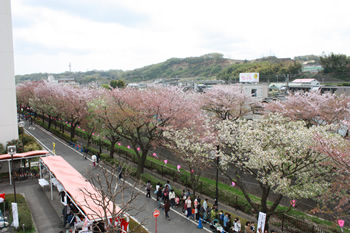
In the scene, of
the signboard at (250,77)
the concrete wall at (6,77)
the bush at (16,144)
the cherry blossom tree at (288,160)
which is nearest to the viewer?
the cherry blossom tree at (288,160)

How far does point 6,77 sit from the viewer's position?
23125 mm

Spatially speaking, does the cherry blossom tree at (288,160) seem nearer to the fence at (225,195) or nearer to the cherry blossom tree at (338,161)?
the cherry blossom tree at (338,161)

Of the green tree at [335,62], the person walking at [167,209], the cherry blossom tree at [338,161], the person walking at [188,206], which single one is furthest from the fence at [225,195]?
the green tree at [335,62]

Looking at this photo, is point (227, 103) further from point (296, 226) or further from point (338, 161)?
point (338, 161)

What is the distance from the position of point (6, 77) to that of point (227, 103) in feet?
77.2

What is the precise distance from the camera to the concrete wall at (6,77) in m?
22.9

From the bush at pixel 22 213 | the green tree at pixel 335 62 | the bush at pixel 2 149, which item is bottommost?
the bush at pixel 22 213

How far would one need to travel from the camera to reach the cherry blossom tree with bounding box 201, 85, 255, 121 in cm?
3288

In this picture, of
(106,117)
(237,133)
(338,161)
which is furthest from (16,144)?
(338,161)

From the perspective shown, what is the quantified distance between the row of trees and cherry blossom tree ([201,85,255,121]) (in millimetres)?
127

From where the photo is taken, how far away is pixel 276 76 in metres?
82.9

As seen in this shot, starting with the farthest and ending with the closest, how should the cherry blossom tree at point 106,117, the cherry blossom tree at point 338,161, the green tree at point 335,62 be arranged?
1. the green tree at point 335,62
2. the cherry blossom tree at point 106,117
3. the cherry blossom tree at point 338,161

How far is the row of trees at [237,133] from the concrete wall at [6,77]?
23.8ft

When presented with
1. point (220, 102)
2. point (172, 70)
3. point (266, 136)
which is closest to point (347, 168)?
point (266, 136)
